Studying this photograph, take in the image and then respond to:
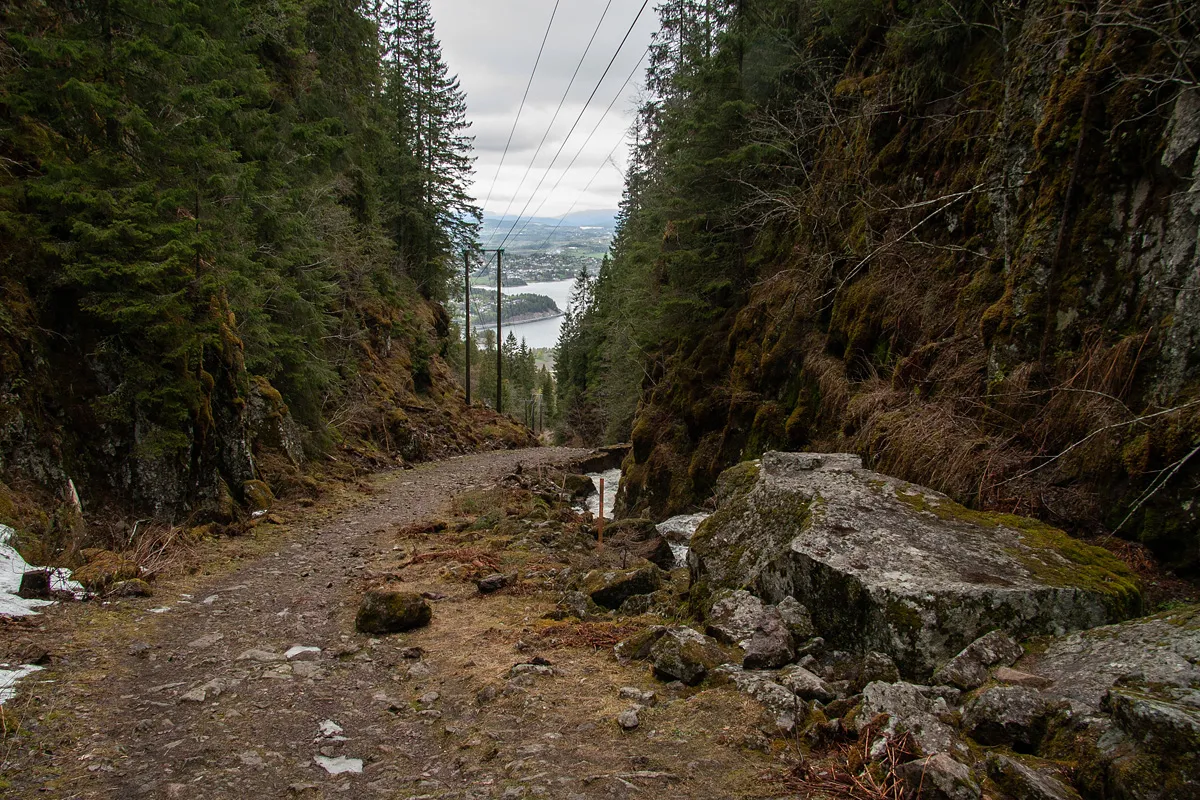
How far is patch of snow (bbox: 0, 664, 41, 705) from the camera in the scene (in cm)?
390

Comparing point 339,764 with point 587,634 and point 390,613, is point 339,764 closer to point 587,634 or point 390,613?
point 587,634

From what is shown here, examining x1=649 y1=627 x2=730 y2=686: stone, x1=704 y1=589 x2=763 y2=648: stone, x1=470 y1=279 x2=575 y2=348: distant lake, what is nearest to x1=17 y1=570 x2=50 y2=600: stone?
x1=649 y1=627 x2=730 y2=686: stone

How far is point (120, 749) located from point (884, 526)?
211 inches

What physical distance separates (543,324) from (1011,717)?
407ft

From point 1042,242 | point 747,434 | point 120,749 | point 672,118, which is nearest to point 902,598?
point 1042,242

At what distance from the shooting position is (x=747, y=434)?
12023 millimetres

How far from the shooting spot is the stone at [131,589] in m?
6.22

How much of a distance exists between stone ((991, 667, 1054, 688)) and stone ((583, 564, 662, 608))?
3.57 m

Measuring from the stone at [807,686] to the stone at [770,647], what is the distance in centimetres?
20

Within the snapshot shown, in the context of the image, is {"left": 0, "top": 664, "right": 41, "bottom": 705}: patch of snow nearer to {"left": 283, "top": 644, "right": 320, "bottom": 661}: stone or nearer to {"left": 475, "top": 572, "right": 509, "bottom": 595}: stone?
{"left": 283, "top": 644, "right": 320, "bottom": 661}: stone

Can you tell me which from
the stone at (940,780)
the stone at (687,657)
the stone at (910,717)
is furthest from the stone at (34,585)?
the stone at (940,780)

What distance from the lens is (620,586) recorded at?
6.38 meters

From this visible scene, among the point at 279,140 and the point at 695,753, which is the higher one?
the point at 279,140

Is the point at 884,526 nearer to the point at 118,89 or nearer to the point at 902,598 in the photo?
the point at 902,598
